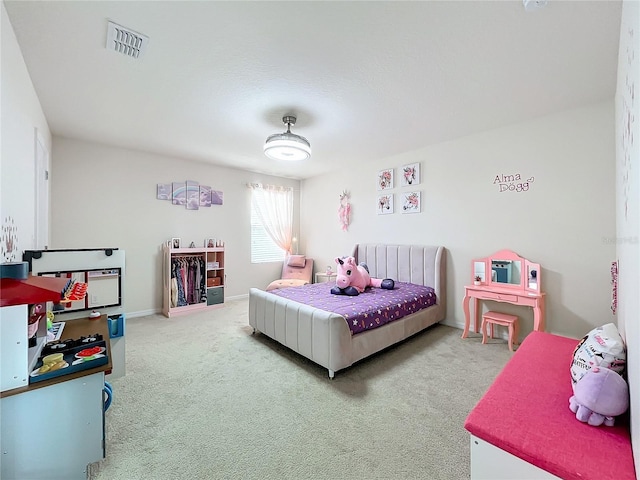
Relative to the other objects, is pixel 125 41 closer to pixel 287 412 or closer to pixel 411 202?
pixel 287 412

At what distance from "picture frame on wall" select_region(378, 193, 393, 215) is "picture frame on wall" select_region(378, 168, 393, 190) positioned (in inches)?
5.2

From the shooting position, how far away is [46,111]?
9.17ft

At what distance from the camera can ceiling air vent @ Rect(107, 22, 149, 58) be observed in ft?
5.58

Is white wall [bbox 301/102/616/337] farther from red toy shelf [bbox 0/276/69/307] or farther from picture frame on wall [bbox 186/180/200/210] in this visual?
red toy shelf [bbox 0/276/69/307]

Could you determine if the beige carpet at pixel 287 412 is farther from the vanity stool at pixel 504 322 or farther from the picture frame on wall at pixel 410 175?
the picture frame on wall at pixel 410 175

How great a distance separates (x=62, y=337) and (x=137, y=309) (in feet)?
8.76

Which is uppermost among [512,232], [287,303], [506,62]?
[506,62]

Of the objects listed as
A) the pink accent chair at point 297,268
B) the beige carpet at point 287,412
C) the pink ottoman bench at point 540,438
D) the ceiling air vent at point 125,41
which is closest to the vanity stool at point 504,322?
the beige carpet at point 287,412

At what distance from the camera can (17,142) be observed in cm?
182

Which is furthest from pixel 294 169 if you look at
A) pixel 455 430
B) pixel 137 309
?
pixel 455 430

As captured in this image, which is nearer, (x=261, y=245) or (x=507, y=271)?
(x=507, y=271)

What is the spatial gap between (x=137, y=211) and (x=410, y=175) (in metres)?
4.15

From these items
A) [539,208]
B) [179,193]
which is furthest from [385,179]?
[179,193]

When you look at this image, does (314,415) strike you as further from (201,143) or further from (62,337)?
(201,143)
